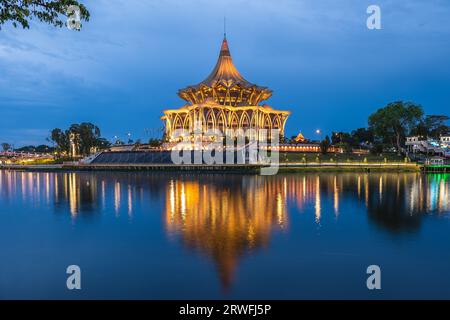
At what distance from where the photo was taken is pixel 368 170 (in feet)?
167

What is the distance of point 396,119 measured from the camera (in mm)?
66000

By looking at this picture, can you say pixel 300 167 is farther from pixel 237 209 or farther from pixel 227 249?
pixel 227 249

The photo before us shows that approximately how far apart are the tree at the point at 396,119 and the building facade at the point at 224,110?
2112cm

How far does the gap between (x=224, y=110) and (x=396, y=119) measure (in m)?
34.1

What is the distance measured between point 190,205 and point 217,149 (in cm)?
4223

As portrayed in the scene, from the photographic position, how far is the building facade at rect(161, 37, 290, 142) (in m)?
76.7

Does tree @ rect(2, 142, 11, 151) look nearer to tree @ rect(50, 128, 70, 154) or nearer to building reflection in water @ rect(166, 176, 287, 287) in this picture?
tree @ rect(50, 128, 70, 154)

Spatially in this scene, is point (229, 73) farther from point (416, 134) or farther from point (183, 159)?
point (416, 134)

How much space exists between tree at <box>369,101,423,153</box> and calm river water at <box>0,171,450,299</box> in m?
49.6

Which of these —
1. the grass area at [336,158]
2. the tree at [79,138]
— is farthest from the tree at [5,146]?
the grass area at [336,158]

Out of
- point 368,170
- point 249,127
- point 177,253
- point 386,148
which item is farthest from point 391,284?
point 386,148
